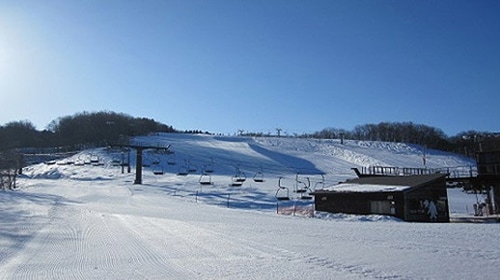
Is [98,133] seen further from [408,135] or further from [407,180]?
[407,180]

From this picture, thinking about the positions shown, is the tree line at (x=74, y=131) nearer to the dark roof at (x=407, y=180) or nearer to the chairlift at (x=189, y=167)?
the chairlift at (x=189, y=167)

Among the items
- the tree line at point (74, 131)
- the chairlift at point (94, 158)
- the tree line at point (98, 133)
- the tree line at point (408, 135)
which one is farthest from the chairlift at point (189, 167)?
the tree line at point (408, 135)

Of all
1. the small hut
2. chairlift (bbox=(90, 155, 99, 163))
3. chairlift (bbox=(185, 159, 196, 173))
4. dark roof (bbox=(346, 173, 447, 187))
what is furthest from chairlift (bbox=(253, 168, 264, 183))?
chairlift (bbox=(90, 155, 99, 163))

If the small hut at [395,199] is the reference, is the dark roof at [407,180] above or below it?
above

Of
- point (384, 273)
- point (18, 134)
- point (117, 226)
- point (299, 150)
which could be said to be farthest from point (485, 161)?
point (18, 134)

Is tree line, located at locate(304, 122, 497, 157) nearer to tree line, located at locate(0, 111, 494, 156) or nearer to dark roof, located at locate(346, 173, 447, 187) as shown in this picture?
tree line, located at locate(0, 111, 494, 156)

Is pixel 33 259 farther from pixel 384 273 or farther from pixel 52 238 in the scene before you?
pixel 384 273

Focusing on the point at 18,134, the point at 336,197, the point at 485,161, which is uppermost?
the point at 18,134

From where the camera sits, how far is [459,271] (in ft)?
→ 27.1

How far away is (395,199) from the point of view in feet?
Result: 117

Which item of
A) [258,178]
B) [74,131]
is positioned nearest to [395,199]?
[258,178]

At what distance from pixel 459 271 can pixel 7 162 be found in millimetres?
73798

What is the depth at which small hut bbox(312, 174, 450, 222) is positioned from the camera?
3569 centimetres

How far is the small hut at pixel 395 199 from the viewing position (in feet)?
117
